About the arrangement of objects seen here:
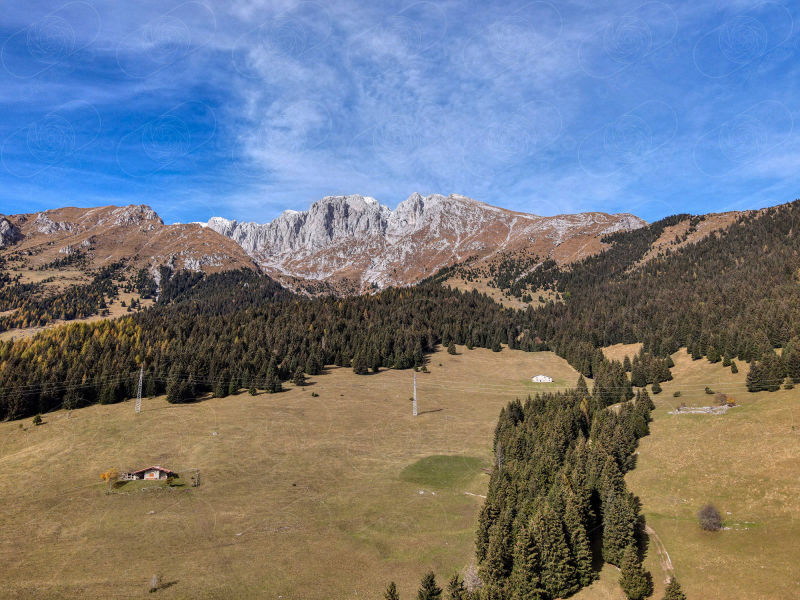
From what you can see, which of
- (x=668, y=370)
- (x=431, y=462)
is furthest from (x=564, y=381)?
(x=431, y=462)

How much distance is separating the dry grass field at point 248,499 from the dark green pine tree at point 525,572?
9418mm

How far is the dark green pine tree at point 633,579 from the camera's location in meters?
46.3

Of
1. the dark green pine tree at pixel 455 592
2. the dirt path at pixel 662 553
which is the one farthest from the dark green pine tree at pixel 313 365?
the dark green pine tree at pixel 455 592

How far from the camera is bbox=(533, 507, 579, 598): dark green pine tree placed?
48562 millimetres

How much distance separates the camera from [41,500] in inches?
2721

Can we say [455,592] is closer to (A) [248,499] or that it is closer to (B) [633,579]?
(B) [633,579]

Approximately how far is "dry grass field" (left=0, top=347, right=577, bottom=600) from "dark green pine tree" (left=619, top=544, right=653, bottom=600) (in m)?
18.8

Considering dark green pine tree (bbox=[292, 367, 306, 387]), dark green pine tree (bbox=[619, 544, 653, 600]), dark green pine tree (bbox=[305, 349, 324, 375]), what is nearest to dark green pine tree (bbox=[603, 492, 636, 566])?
dark green pine tree (bbox=[619, 544, 653, 600])

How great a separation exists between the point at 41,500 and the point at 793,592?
100 m

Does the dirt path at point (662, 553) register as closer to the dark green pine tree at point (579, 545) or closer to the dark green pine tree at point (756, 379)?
the dark green pine tree at point (579, 545)

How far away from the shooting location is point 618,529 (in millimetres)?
53375

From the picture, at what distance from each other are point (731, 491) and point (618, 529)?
21687mm

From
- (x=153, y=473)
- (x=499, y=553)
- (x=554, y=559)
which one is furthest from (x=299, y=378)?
(x=554, y=559)

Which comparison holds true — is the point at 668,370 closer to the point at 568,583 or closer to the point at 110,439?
the point at 568,583
